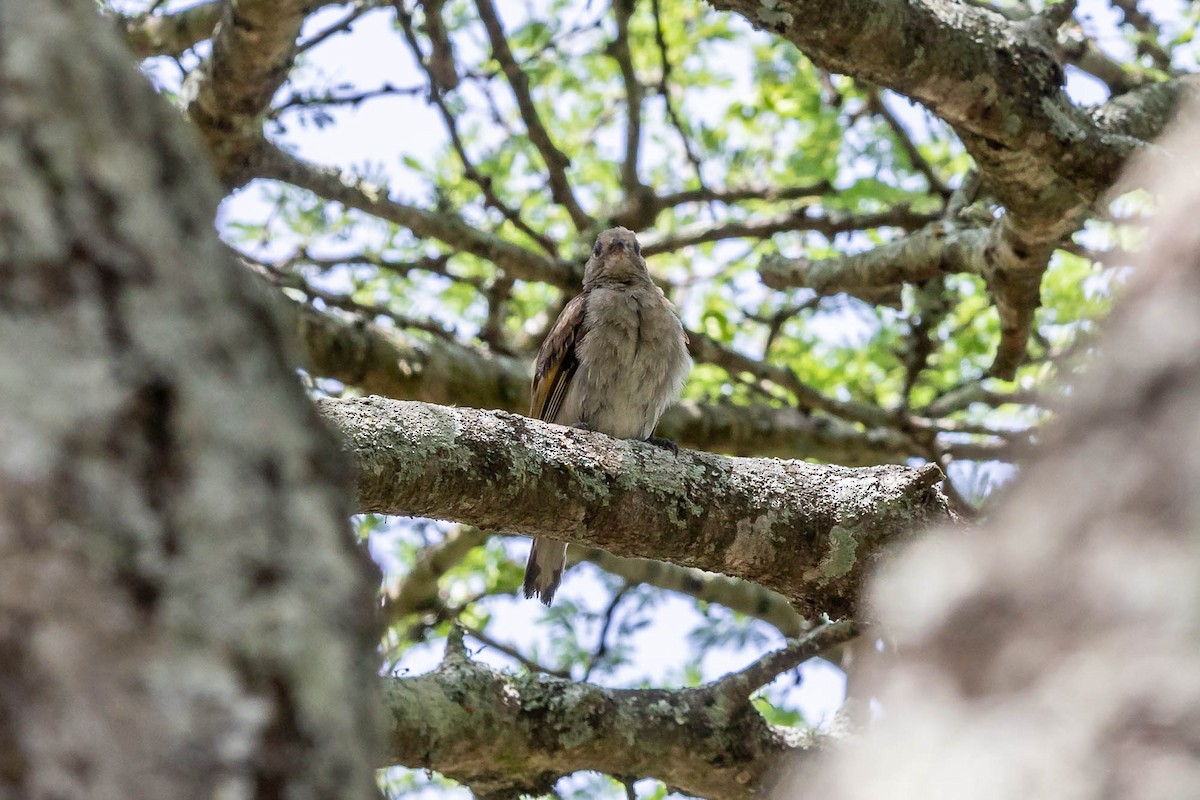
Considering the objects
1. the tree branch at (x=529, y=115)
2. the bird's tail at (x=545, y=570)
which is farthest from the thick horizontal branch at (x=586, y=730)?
the tree branch at (x=529, y=115)

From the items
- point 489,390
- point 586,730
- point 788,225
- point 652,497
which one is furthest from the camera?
point 788,225

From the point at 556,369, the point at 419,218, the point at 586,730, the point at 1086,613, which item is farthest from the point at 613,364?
the point at 1086,613

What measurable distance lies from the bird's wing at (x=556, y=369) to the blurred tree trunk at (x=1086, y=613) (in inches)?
199

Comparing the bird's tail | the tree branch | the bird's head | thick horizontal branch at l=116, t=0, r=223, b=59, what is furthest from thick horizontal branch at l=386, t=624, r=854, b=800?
thick horizontal branch at l=116, t=0, r=223, b=59

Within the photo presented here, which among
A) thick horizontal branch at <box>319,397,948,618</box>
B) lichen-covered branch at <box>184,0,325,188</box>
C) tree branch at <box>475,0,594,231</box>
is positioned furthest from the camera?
tree branch at <box>475,0,594,231</box>

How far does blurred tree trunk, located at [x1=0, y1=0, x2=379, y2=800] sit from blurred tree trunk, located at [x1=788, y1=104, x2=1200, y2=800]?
0.51 metres

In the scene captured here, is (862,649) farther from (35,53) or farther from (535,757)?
(35,53)

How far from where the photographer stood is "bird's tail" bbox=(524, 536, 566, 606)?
567 cm

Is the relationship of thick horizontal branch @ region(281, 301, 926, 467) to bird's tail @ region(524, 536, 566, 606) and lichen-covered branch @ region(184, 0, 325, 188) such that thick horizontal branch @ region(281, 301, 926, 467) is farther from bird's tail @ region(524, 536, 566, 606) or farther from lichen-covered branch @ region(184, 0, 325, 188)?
bird's tail @ region(524, 536, 566, 606)

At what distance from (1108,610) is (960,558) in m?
0.15

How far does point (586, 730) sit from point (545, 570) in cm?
161

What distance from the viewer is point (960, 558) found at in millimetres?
1102

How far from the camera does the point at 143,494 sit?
97 centimetres

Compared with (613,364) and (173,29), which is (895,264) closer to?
(613,364)
